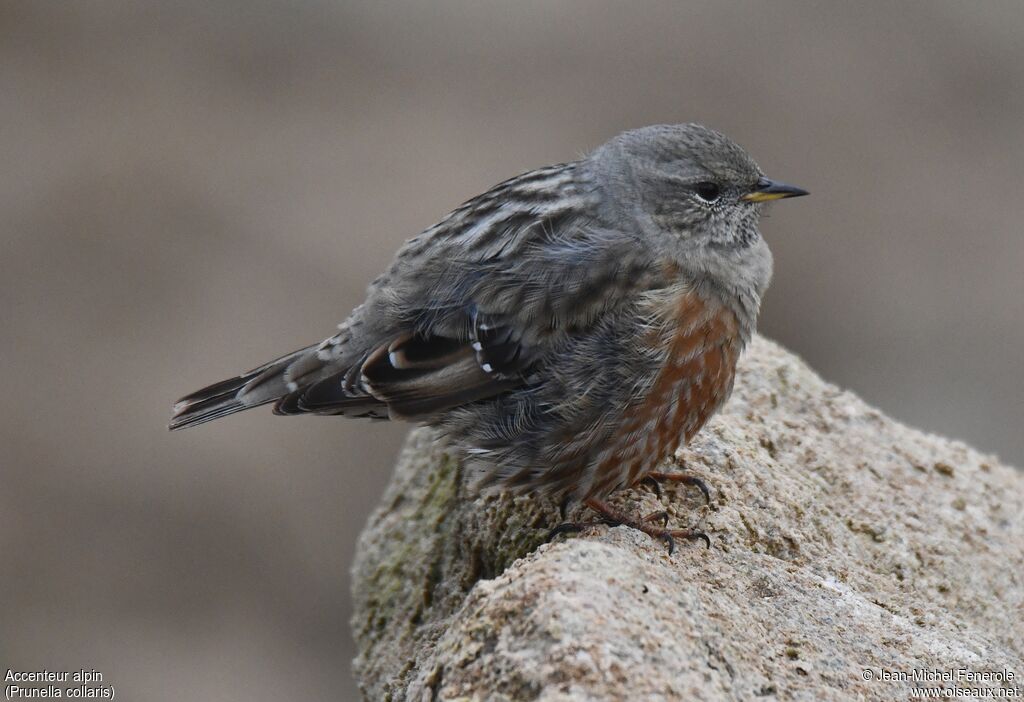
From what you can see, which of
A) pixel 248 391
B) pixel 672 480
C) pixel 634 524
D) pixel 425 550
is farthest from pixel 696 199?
pixel 248 391

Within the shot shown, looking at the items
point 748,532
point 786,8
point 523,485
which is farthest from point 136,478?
point 786,8

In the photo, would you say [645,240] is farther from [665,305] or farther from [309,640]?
[309,640]

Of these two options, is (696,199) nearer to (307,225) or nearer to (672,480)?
(672,480)

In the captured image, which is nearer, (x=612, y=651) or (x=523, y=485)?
(x=612, y=651)

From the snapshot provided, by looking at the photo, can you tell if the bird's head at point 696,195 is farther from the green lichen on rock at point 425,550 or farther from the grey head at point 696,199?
the green lichen on rock at point 425,550

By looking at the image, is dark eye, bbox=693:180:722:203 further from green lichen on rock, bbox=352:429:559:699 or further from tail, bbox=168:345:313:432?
tail, bbox=168:345:313:432
